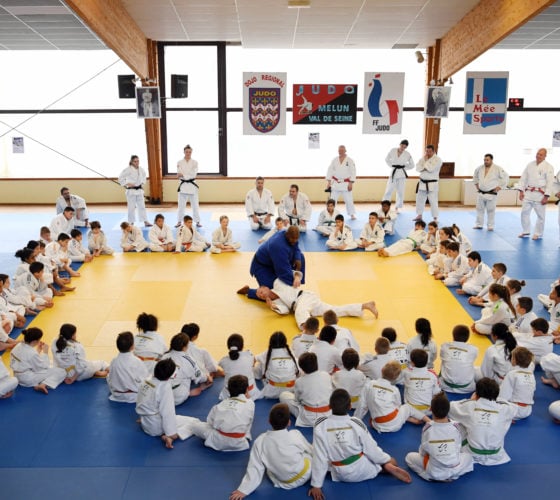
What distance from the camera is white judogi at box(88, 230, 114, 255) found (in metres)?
10.0

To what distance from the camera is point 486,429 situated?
4559 mm

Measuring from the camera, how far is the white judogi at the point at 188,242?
33.8ft

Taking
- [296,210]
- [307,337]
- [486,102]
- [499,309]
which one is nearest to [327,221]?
[296,210]

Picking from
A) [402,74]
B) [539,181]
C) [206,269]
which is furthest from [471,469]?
[402,74]

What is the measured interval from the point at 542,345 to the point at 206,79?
10919 millimetres

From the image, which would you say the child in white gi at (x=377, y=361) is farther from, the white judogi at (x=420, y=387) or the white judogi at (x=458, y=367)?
the white judogi at (x=458, y=367)

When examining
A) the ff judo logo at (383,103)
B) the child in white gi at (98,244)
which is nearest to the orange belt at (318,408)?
the child in white gi at (98,244)

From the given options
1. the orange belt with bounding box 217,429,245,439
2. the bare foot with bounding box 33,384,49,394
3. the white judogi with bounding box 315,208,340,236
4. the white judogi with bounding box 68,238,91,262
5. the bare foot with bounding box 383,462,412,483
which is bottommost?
the bare foot with bounding box 383,462,412,483

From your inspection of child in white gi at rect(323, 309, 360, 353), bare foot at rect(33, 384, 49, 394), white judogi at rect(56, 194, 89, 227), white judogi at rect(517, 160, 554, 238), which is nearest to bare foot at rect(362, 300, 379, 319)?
child in white gi at rect(323, 309, 360, 353)

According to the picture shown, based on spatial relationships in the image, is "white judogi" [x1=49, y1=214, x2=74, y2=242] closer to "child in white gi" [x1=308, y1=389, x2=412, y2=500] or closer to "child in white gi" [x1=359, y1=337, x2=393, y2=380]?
"child in white gi" [x1=359, y1=337, x2=393, y2=380]

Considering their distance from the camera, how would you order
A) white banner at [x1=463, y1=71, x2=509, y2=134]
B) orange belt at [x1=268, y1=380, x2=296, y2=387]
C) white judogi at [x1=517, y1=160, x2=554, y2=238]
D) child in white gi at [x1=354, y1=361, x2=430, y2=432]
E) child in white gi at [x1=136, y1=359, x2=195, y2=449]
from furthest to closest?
white banner at [x1=463, y1=71, x2=509, y2=134] < white judogi at [x1=517, y1=160, x2=554, y2=238] < orange belt at [x1=268, y1=380, x2=296, y2=387] < child in white gi at [x1=354, y1=361, x2=430, y2=432] < child in white gi at [x1=136, y1=359, x2=195, y2=449]

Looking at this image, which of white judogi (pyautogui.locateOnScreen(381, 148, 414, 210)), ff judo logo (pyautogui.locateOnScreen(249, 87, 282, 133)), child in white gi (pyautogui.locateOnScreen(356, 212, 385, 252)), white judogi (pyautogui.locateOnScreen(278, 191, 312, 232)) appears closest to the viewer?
child in white gi (pyautogui.locateOnScreen(356, 212, 385, 252))

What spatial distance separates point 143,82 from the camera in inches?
523

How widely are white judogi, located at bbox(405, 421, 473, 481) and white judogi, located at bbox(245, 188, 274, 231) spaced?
7.76m
